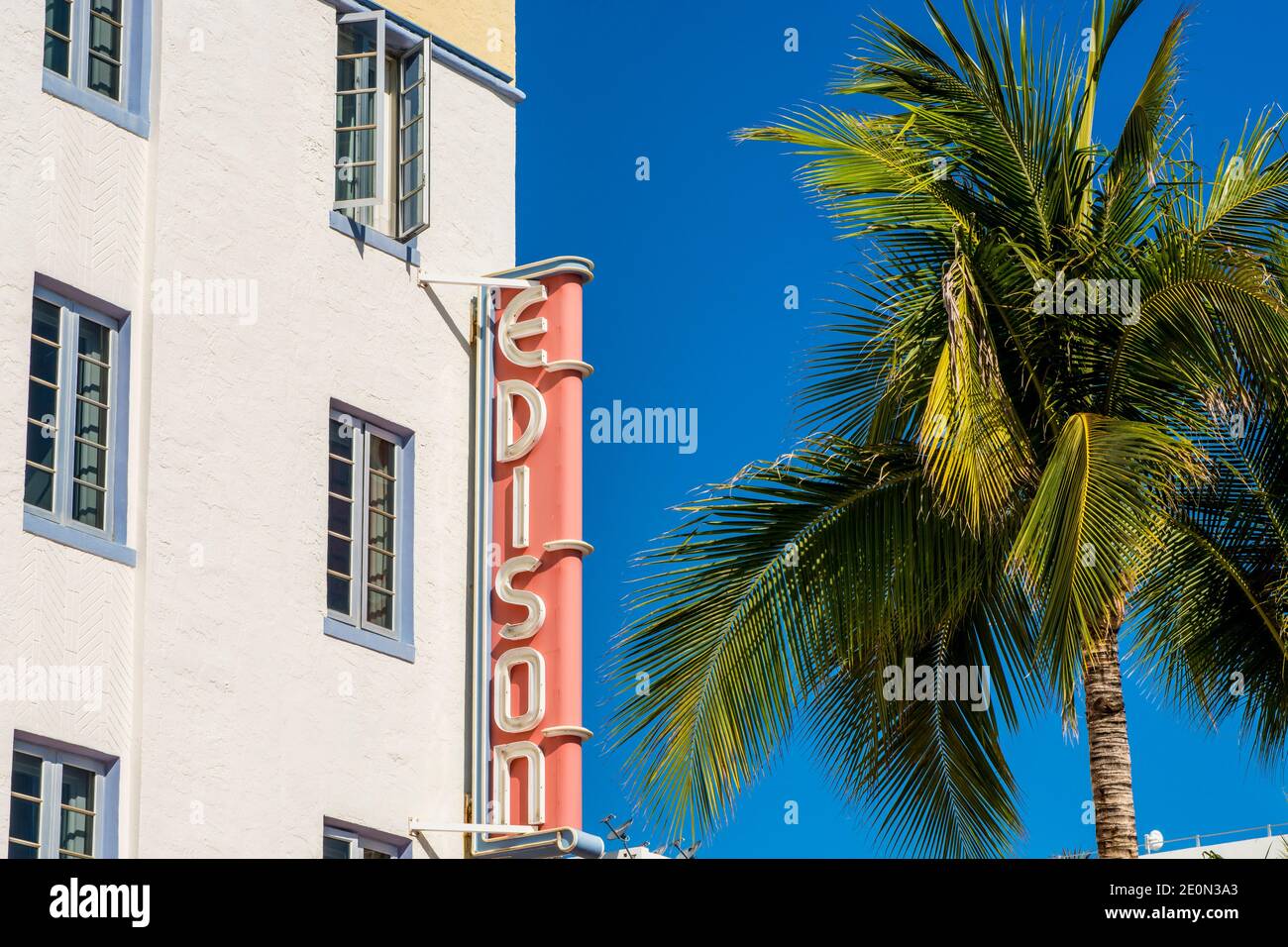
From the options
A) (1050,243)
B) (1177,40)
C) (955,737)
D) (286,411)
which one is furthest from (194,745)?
(1177,40)

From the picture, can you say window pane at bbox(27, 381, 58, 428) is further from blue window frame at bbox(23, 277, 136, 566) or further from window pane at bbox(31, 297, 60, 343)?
window pane at bbox(31, 297, 60, 343)

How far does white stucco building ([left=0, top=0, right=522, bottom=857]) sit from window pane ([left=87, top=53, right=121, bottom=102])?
4 cm

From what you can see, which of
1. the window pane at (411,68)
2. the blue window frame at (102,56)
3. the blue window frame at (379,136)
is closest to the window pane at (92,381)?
the blue window frame at (102,56)

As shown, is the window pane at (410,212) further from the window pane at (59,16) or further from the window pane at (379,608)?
the window pane at (59,16)

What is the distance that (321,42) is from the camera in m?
19.0

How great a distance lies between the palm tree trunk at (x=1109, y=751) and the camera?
15445mm

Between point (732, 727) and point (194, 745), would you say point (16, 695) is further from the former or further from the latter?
point (732, 727)

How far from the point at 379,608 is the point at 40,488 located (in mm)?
3445

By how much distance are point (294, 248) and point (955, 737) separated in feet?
20.8

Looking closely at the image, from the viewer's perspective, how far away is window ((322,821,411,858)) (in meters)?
17.1

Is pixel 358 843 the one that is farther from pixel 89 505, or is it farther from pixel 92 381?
pixel 92 381

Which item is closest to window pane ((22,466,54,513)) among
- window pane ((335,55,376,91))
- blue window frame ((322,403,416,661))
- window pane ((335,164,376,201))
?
blue window frame ((322,403,416,661))

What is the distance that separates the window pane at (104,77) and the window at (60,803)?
4.86 m
